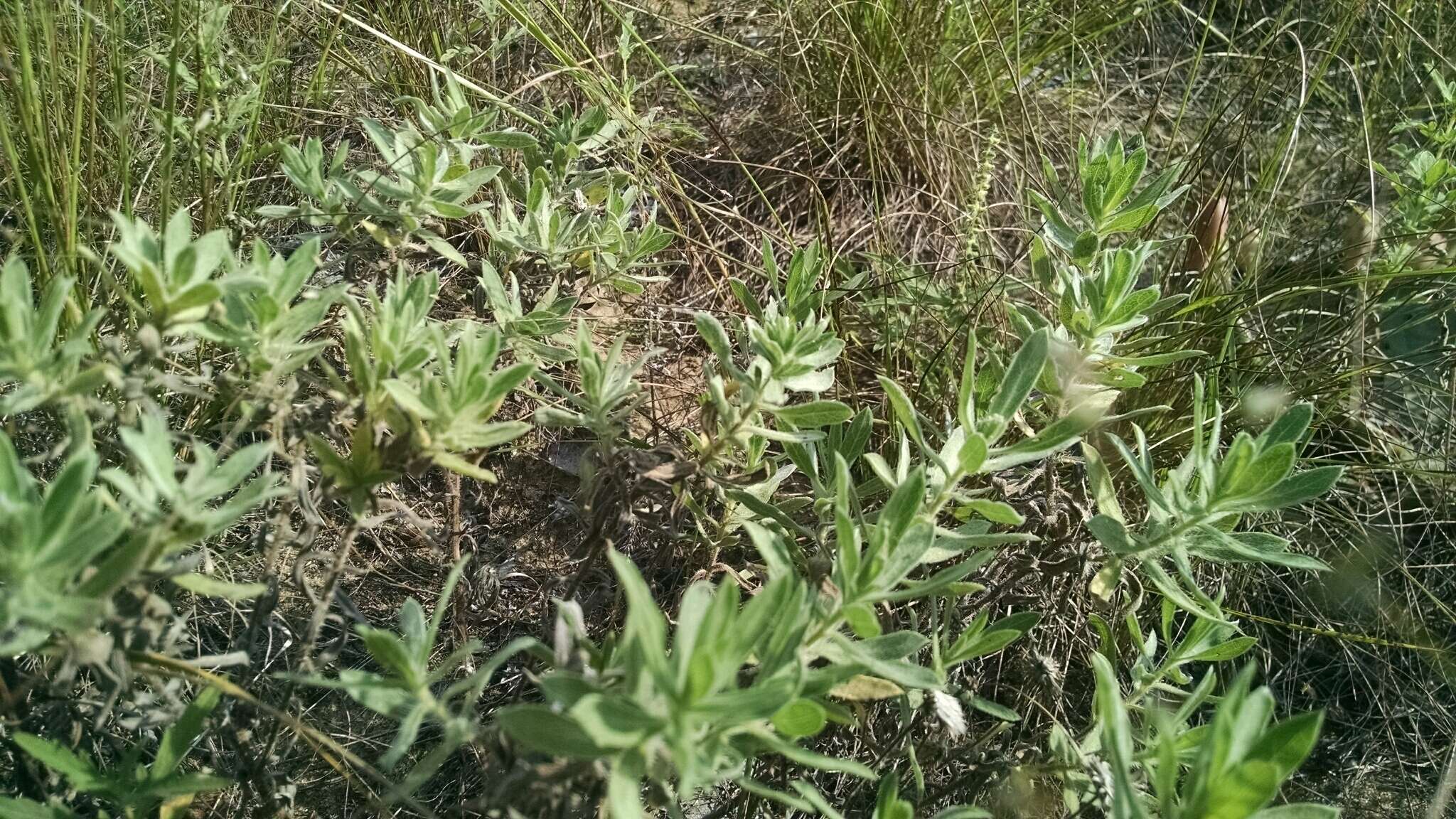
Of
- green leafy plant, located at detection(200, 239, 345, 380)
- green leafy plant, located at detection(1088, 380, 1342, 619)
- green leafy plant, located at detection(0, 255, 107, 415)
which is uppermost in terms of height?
green leafy plant, located at detection(0, 255, 107, 415)

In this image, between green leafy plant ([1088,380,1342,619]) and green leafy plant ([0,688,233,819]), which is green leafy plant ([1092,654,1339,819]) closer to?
green leafy plant ([1088,380,1342,619])

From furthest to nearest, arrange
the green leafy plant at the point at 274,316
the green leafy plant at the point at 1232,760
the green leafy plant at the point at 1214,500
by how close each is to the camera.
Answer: the green leafy plant at the point at 1214,500 → the green leafy plant at the point at 274,316 → the green leafy plant at the point at 1232,760

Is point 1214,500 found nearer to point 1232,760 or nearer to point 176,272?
point 1232,760

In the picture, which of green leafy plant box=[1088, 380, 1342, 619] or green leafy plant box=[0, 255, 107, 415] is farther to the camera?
green leafy plant box=[1088, 380, 1342, 619]

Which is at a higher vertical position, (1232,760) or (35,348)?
(35,348)

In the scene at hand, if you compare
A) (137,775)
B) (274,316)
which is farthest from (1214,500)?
(137,775)

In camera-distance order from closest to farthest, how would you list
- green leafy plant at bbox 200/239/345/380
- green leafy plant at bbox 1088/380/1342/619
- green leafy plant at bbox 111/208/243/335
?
green leafy plant at bbox 111/208/243/335, green leafy plant at bbox 200/239/345/380, green leafy plant at bbox 1088/380/1342/619

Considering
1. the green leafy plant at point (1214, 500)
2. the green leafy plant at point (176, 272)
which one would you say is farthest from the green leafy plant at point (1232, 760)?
the green leafy plant at point (176, 272)

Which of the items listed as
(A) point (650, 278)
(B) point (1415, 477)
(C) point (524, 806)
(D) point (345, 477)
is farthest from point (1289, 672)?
(D) point (345, 477)

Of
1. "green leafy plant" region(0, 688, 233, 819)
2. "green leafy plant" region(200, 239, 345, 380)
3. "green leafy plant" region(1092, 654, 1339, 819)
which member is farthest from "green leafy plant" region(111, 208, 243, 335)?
"green leafy plant" region(1092, 654, 1339, 819)

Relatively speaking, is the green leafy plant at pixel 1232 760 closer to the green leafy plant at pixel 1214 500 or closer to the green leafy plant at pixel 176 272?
the green leafy plant at pixel 1214 500

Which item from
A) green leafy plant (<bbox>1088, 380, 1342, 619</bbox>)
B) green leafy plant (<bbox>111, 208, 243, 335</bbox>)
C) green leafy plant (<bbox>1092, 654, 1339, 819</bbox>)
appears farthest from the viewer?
green leafy plant (<bbox>1088, 380, 1342, 619</bbox>)

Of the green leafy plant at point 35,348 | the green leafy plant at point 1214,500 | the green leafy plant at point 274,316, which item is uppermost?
the green leafy plant at point 35,348

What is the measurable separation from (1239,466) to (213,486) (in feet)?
3.49
